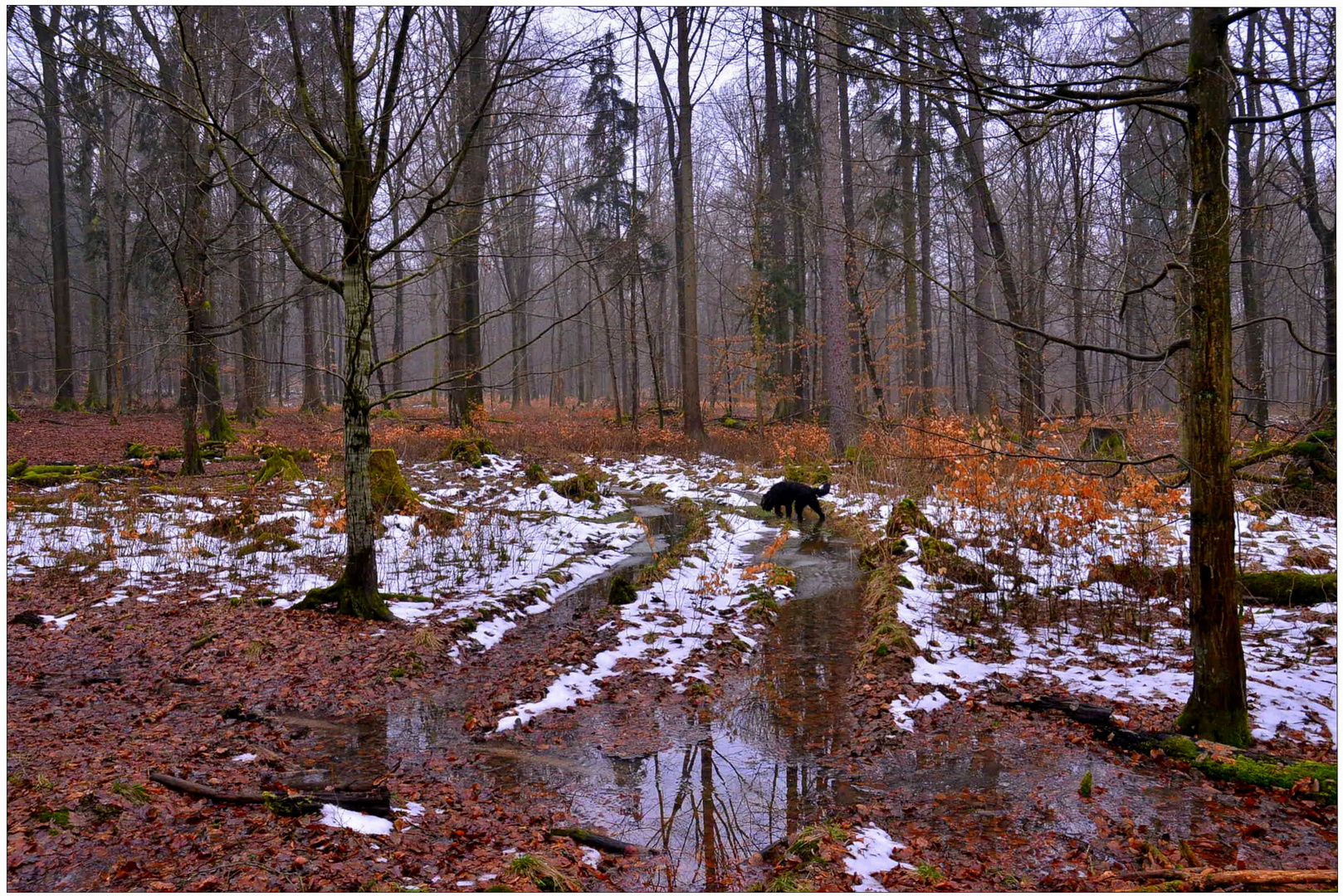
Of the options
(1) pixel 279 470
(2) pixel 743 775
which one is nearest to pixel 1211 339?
(2) pixel 743 775

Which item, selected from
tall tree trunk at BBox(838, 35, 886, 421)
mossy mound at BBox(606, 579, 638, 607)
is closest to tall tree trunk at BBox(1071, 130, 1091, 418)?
tall tree trunk at BBox(838, 35, 886, 421)

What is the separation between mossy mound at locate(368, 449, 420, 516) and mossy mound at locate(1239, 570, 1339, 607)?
987 cm

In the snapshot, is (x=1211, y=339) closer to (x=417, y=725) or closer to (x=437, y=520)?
(x=417, y=725)

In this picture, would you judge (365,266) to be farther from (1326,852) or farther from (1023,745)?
(1326,852)

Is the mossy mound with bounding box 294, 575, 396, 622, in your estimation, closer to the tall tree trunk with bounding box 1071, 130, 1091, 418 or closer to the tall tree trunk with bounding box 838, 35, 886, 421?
the tall tree trunk with bounding box 1071, 130, 1091, 418

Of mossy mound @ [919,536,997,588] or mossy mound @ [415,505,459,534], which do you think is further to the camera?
mossy mound @ [415,505,459,534]

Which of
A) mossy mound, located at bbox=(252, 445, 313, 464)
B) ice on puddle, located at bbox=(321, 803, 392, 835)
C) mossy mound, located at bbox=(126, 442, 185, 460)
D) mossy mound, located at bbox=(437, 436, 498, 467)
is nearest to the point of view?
ice on puddle, located at bbox=(321, 803, 392, 835)

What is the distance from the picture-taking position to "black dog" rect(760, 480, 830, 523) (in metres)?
11.8

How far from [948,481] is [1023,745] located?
24.8 feet

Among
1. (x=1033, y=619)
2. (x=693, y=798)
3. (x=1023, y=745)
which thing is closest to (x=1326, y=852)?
(x=1023, y=745)

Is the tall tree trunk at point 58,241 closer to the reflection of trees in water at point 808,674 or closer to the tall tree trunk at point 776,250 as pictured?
the tall tree trunk at point 776,250

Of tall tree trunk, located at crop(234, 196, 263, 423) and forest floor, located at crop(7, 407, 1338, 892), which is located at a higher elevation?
tall tree trunk, located at crop(234, 196, 263, 423)

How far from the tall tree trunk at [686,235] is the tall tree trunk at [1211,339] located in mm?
16173

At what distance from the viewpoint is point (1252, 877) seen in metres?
2.89
